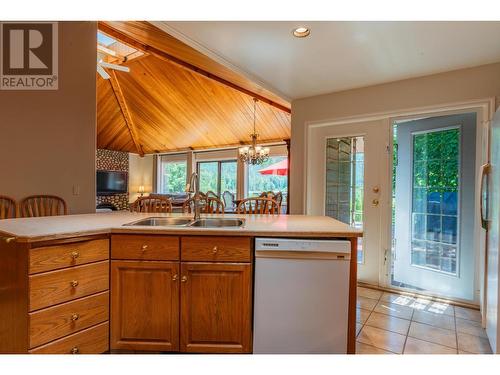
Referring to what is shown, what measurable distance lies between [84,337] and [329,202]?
9.46 ft

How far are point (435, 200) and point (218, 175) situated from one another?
6290mm

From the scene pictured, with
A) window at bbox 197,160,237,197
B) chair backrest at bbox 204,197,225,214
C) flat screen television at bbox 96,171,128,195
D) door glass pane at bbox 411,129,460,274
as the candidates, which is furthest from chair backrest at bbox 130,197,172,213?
flat screen television at bbox 96,171,128,195

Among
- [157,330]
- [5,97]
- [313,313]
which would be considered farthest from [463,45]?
[5,97]

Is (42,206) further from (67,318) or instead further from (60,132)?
(67,318)

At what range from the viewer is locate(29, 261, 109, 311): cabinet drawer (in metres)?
1.32

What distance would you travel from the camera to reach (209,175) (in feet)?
28.7

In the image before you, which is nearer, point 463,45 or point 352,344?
point 352,344

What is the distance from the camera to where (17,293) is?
1.34 metres

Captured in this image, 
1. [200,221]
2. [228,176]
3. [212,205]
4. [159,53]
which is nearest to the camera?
[200,221]

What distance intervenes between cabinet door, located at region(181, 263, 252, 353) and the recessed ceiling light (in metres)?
1.79

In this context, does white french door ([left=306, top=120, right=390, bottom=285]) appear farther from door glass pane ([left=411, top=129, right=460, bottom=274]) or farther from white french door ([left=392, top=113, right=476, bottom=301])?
door glass pane ([left=411, top=129, right=460, bottom=274])

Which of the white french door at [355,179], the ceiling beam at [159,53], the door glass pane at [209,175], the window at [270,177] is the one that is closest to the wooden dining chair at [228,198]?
the window at [270,177]

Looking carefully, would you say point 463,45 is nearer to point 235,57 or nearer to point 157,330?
point 235,57

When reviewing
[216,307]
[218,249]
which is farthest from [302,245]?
[216,307]
